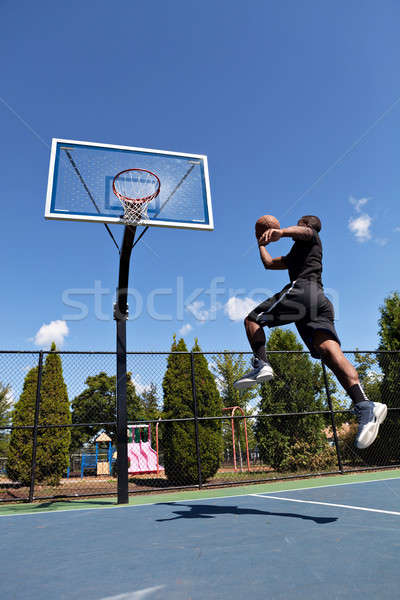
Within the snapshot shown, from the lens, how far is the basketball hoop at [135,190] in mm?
5859

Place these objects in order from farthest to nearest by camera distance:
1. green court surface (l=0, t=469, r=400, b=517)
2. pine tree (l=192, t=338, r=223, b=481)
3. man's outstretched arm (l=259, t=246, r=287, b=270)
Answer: pine tree (l=192, t=338, r=223, b=481)
green court surface (l=0, t=469, r=400, b=517)
man's outstretched arm (l=259, t=246, r=287, b=270)

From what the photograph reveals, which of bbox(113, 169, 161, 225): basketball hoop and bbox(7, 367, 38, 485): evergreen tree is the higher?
bbox(113, 169, 161, 225): basketball hoop

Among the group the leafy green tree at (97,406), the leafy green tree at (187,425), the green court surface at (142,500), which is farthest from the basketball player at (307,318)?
the leafy green tree at (97,406)

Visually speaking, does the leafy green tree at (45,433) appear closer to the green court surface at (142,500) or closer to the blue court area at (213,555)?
the green court surface at (142,500)

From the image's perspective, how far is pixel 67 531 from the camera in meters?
3.34

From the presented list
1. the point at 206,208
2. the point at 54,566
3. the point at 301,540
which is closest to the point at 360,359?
the point at 206,208

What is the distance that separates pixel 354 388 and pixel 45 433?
9.34 metres

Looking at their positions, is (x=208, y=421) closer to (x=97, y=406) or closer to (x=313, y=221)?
(x=313, y=221)

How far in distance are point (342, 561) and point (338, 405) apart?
22.1 meters

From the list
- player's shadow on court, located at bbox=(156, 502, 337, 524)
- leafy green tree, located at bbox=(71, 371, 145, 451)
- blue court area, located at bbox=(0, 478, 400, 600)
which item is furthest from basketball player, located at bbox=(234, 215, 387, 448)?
leafy green tree, located at bbox=(71, 371, 145, 451)

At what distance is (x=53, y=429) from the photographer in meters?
10.2

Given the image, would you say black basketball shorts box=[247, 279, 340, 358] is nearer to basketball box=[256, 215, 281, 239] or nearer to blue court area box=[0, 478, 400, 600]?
basketball box=[256, 215, 281, 239]

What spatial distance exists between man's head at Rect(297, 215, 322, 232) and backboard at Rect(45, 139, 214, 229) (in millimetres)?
3069

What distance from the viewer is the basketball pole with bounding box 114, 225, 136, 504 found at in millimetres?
5707
